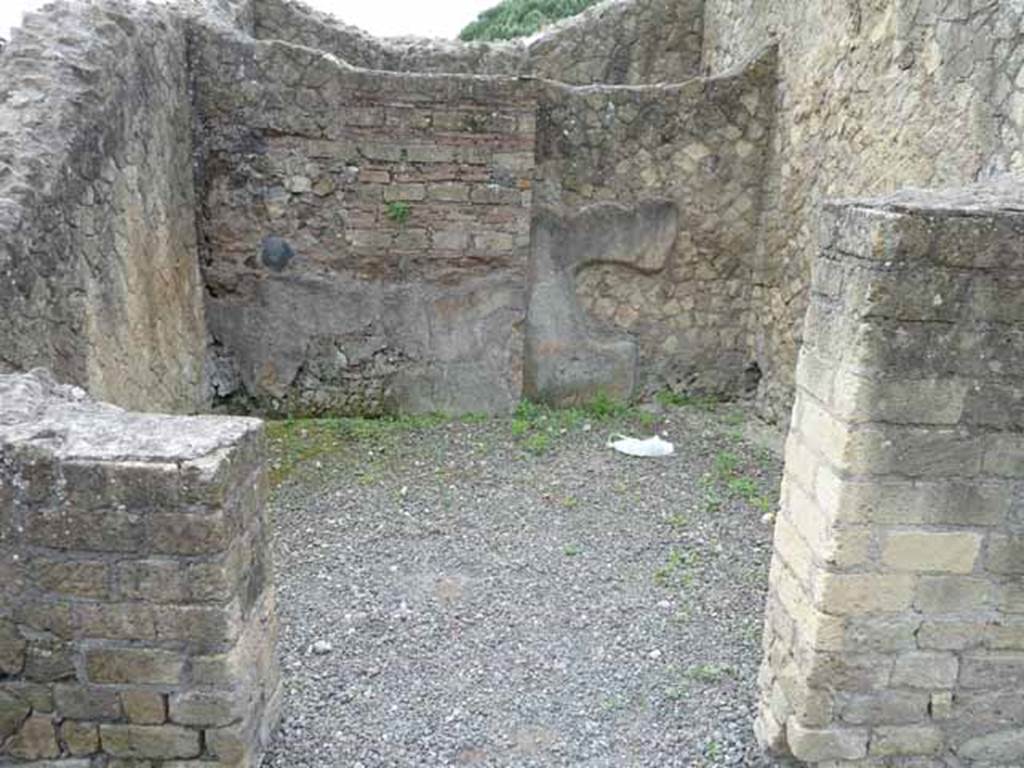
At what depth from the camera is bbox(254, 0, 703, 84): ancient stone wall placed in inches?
292

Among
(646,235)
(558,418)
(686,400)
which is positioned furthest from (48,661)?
(686,400)

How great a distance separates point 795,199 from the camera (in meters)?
5.68

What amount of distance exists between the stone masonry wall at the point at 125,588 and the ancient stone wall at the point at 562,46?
570cm

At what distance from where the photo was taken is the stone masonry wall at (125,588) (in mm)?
2197

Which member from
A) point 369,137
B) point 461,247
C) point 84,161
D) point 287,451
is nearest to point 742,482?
point 461,247

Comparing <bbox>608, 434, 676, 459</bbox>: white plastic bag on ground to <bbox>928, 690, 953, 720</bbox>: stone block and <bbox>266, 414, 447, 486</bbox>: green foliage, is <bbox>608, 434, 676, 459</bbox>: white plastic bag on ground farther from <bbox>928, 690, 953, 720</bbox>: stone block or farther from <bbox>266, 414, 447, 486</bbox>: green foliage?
<bbox>928, 690, 953, 720</bbox>: stone block

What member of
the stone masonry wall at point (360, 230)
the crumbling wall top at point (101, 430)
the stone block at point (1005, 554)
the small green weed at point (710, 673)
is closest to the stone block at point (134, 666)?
the crumbling wall top at point (101, 430)

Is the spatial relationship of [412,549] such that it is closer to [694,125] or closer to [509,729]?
[509,729]

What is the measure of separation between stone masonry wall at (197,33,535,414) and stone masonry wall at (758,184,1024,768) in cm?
356

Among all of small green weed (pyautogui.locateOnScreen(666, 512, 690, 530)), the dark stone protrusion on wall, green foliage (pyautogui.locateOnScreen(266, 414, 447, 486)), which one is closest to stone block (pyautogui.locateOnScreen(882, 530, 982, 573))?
small green weed (pyautogui.locateOnScreen(666, 512, 690, 530))

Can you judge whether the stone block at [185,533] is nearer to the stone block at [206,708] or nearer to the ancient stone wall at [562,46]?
the stone block at [206,708]

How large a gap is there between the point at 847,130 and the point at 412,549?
3.42 metres

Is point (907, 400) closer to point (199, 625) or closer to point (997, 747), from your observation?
point (997, 747)

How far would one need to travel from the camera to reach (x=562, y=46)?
7.67 meters
